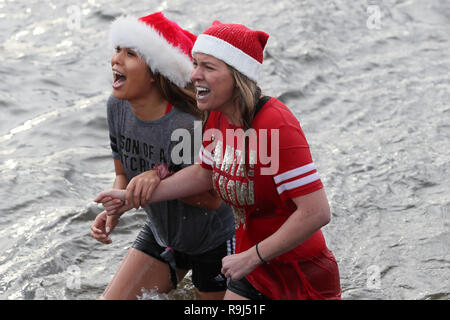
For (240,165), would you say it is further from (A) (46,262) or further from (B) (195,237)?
(A) (46,262)

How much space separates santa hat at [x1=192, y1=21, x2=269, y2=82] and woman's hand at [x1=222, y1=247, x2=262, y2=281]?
33.4 inches

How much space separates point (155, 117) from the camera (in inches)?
164

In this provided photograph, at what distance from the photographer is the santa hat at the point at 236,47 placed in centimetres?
347

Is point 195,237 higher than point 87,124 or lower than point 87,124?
higher

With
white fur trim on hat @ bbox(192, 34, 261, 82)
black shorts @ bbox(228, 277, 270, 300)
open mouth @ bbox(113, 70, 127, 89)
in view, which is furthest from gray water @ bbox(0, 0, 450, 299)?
white fur trim on hat @ bbox(192, 34, 261, 82)

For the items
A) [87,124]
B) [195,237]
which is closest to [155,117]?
[195,237]

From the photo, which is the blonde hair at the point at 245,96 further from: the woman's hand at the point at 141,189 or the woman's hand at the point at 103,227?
the woman's hand at the point at 103,227

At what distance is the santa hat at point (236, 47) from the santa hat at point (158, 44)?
0.53 metres

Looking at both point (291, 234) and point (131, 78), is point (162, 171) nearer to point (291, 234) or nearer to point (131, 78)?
point (131, 78)

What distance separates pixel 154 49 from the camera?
13.4ft

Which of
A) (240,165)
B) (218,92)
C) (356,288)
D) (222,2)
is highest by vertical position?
(218,92)

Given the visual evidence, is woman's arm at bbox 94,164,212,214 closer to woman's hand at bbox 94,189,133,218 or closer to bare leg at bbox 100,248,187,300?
woman's hand at bbox 94,189,133,218

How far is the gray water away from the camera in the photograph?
598 centimetres

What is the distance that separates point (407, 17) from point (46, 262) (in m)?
9.31
